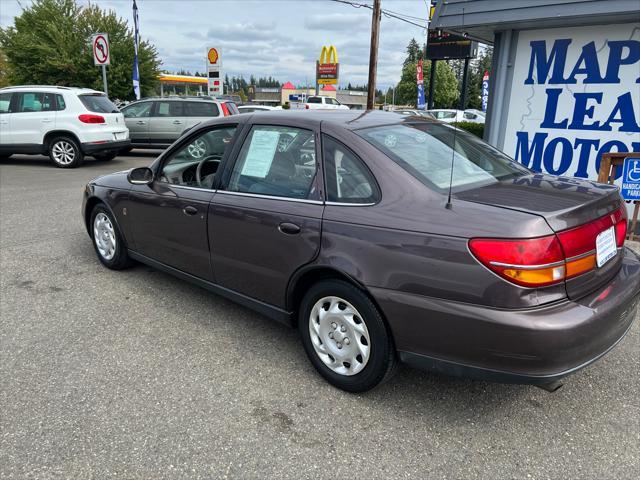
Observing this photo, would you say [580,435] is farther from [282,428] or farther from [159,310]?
[159,310]

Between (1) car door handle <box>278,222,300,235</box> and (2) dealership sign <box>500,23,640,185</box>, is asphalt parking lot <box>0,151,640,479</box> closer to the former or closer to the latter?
(1) car door handle <box>278,222,300,235</box>

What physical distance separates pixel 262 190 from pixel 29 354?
1.86 metres

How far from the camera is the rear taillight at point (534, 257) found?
214 cm

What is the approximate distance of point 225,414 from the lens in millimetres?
2652

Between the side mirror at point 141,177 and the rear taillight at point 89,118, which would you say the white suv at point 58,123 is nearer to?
the rear taillight at point 89,118

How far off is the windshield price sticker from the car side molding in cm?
172

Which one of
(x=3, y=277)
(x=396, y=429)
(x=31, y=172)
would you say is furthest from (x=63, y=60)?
(x=396, y=429)

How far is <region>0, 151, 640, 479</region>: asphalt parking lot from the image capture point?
2293 mm

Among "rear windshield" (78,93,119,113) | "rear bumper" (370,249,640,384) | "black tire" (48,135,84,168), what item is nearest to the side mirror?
"rear bumper" (370,249,640,384)

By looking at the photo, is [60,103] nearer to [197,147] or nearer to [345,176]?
[197,147]

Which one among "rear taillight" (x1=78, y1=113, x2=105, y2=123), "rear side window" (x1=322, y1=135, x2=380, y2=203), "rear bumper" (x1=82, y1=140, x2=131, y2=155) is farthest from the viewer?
"rear bumper" (x1=82, y1=140, x2=131, y2=155)

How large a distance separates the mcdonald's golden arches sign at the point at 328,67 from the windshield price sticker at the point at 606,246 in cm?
4157

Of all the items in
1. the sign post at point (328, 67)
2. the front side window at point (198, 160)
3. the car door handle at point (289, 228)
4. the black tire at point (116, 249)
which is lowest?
the black tire at point (116, 249)

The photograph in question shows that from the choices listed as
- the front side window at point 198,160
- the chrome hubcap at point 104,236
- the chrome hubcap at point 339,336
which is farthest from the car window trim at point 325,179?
the chrome hubcap at point 104,236
